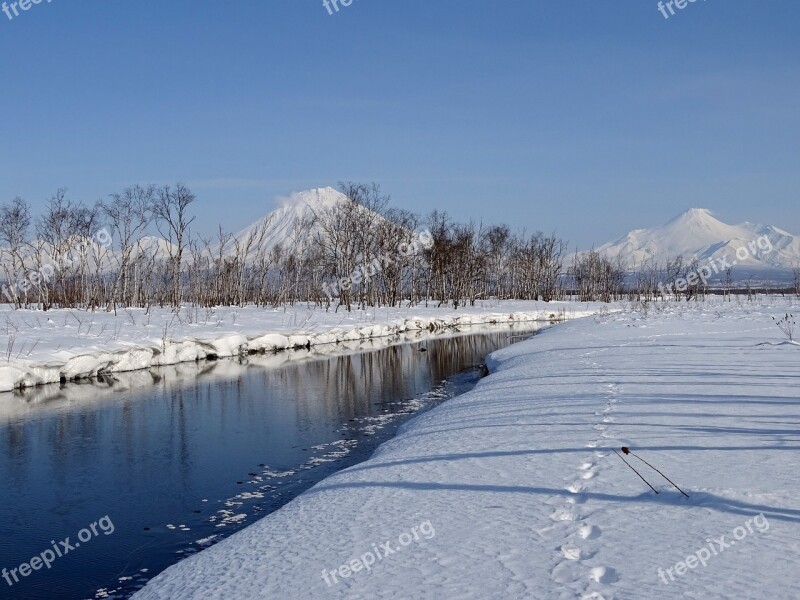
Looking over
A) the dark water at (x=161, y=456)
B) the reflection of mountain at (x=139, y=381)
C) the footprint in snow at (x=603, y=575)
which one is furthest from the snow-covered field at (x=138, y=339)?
the footprint in snow at (x=603, y=575)

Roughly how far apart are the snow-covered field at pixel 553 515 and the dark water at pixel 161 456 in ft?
4.28

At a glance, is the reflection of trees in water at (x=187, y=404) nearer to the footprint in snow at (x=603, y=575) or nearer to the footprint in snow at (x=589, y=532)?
the footprint in snow at (x=589, y=532)

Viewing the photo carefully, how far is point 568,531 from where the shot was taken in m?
4.50

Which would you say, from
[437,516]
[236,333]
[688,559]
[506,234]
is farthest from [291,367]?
[506,234]

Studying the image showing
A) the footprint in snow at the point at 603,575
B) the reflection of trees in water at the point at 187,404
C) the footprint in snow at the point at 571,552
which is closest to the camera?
the footprint in snow at the point at 603,575

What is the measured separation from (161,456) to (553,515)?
23.4ft

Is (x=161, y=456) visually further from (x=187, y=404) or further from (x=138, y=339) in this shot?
(x=138, y=339)

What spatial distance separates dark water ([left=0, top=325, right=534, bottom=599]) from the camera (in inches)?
256

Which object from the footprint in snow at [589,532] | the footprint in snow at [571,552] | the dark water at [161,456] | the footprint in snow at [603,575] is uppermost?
the footprint in snow at [589,532]

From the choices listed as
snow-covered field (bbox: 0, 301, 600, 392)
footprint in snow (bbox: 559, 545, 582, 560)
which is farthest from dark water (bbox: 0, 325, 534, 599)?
footprint in snow (bbox: 559, 545, 582, 560)

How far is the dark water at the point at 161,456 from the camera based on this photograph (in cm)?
651

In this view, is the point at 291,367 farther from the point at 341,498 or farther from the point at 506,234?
the point at 506,234

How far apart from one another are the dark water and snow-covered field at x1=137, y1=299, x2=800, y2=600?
131 centimetres

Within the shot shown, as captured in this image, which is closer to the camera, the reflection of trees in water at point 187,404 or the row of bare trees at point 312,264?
the reflection of trees in water at point 187,404
